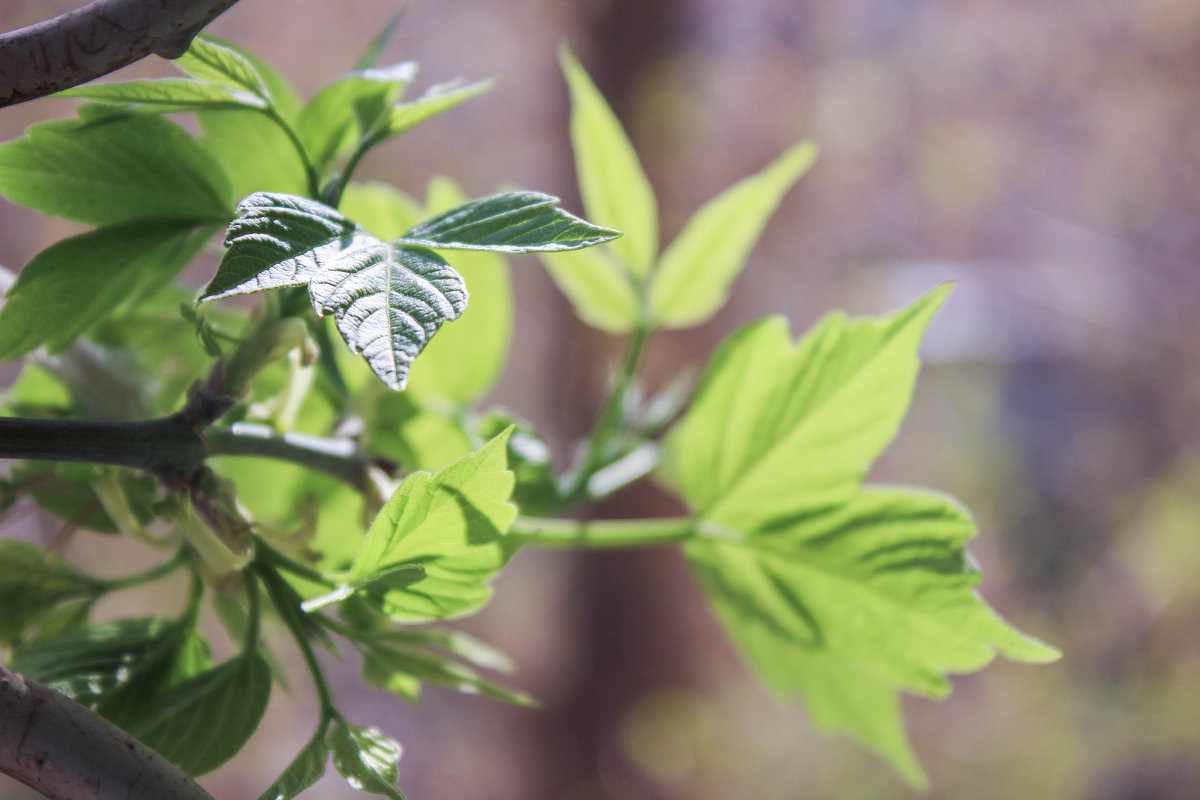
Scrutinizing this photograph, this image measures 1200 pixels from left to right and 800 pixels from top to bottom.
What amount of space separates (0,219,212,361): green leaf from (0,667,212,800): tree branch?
47 millimetres

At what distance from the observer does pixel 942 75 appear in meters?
1.29

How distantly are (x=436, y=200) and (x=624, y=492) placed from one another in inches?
29.8

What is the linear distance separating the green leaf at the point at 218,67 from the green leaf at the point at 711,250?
10cm

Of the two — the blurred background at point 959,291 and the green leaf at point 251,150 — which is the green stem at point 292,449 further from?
the blurred background at point 959,291

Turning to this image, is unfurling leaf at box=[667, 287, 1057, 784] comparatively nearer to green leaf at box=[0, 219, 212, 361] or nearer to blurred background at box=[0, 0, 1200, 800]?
green leaf at box=[0, 219, 212, 361]

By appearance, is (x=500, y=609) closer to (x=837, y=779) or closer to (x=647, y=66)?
(x=837, y=779)

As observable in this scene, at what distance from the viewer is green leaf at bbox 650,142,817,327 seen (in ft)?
0.62

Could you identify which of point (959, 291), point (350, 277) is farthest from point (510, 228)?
point (959, 291)

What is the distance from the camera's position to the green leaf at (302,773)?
0.31ft

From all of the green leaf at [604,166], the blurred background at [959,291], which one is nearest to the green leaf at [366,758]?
the green leaf at [604,166]

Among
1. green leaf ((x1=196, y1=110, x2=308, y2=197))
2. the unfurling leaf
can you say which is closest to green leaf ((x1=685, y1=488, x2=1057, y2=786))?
the unfurling leaf

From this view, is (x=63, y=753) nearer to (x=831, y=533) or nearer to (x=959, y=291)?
(x=831, y=533)

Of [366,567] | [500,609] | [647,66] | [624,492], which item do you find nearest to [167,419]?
[366,567]

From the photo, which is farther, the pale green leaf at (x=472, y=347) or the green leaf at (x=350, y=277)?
the pale green leaf at (x=472, y=347)
